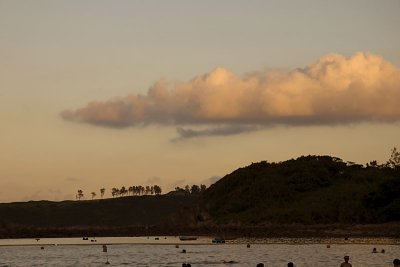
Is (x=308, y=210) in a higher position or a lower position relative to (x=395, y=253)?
higher

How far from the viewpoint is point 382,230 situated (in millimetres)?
161000

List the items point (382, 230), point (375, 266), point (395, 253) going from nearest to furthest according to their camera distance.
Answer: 1. point (375, 266)
2. point (395, 253)
3. point (382, 230)

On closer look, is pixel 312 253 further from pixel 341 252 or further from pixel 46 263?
pixel 46 263

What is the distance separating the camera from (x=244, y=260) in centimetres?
9425

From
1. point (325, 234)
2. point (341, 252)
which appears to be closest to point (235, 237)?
point (325, 234)

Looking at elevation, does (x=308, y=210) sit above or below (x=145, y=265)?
above

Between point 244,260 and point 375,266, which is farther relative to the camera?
point 244,260

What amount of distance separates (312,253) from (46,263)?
1317 inches

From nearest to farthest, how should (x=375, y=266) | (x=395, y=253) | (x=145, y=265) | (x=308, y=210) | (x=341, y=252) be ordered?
(x=375, y=266) < (x=145, y=265) < (x=395, y=253) < (x=341, y=252) < (x=308, y=210)

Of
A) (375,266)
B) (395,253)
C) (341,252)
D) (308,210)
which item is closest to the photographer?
(375,266)

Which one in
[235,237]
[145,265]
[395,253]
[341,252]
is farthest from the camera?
[235,237]

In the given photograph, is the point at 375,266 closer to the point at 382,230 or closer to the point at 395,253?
the point at 395,253

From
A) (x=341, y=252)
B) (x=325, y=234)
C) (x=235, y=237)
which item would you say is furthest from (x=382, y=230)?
(x=341, y=252)

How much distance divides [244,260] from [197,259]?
292 inches
